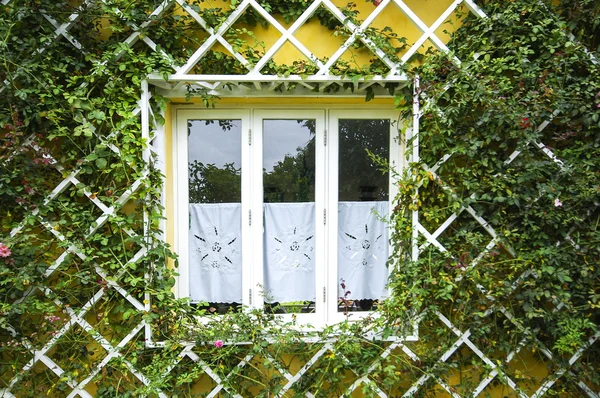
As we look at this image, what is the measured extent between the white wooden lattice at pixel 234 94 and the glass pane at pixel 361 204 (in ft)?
0.78

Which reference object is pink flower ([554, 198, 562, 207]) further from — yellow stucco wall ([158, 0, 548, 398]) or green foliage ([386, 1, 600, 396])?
yellow stucco wall ([158, 0, 548, 398])

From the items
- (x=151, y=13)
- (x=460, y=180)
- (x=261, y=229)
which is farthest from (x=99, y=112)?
(x=460, y=180)

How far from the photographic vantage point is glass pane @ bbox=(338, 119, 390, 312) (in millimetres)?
2326

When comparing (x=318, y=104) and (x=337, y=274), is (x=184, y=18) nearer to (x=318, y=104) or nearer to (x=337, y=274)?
(x=318, y=104)

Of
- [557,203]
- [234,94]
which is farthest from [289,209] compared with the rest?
[557,203]

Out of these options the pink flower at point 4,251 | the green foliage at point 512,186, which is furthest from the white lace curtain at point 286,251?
the pink flower at point 4,251

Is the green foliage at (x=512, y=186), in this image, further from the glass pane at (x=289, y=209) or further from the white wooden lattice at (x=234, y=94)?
the glass pane at (x=289, y=209)

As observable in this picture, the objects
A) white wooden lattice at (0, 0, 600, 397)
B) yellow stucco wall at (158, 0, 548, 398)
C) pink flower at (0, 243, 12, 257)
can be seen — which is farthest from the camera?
yellow stucco wall at (158, 0, 548, 398)

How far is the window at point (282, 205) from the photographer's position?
2.29 metres

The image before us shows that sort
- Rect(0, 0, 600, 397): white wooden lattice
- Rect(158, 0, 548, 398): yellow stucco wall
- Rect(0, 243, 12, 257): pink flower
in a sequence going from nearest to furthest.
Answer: Rect(0, 243, 12, 257): pink flower < Rect(0, 0, 600, 397): white wooden lattice < Rect(158, 0, 548, 398): yellow stucco wall

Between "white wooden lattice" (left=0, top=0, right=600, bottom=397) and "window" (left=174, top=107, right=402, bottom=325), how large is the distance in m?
0.21

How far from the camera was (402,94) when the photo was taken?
7.06 ft

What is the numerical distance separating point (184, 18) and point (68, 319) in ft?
5.99

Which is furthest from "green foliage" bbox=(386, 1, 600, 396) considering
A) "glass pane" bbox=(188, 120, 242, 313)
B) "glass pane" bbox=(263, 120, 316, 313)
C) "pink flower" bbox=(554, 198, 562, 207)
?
"glass pane" bbox=(188, 120, 242, 313)
